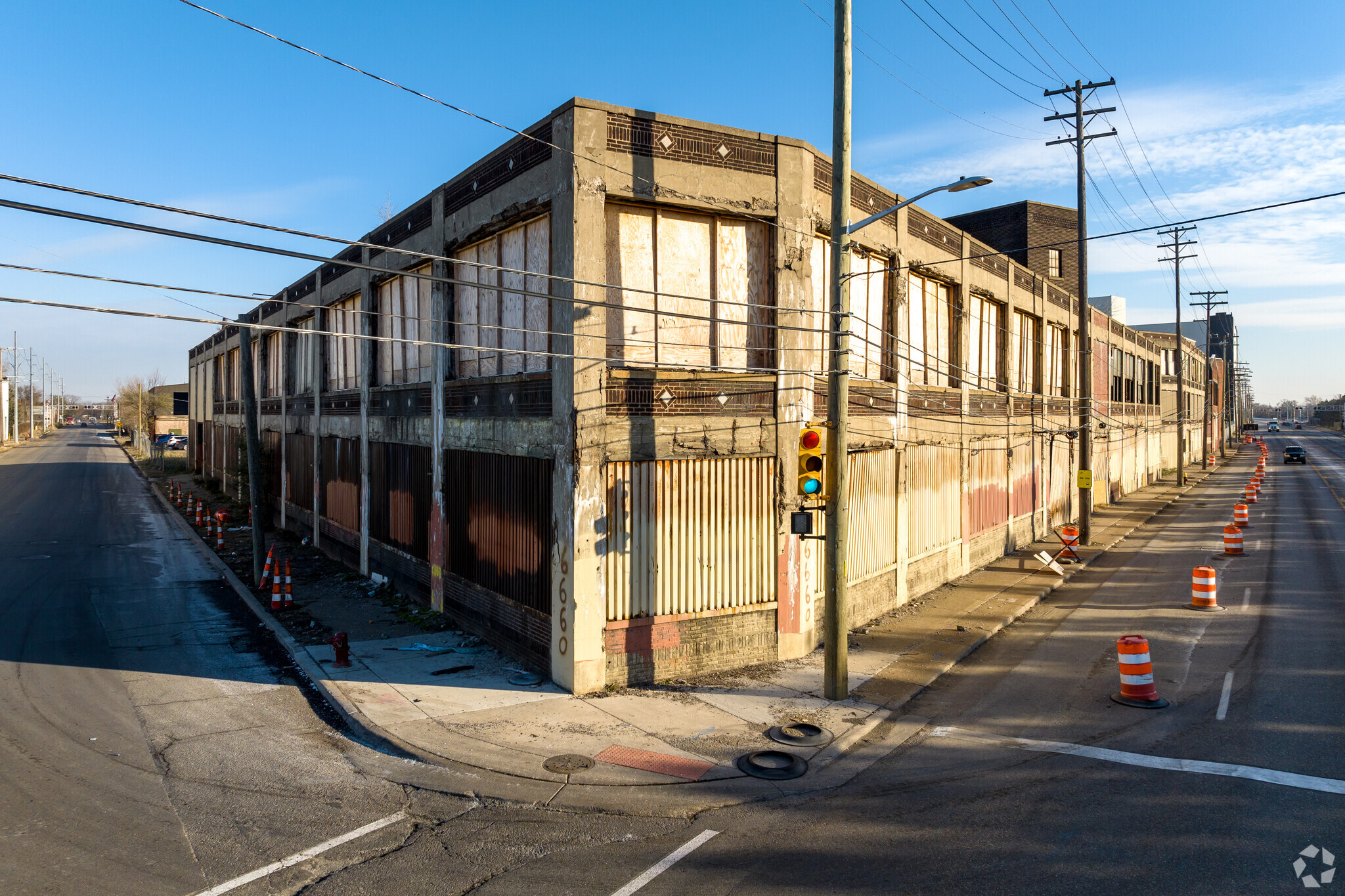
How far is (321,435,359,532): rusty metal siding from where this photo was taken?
20969mm

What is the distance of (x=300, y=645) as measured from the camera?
13.7 meters

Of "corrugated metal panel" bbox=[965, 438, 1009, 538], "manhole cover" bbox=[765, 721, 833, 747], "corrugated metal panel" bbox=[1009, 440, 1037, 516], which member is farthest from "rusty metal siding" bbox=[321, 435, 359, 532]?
"corrugated metal panel" bbox=[1009, 440, 1037, 516]

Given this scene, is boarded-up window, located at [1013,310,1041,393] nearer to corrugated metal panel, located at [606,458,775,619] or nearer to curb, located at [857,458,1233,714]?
curb, located at [857,458,1233,714]

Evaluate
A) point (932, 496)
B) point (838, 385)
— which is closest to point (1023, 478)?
point (932, 496)

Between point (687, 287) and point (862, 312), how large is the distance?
5542mm

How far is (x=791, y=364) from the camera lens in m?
13.0

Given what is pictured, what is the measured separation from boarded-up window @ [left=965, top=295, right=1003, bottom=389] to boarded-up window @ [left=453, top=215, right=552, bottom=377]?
1323 centimetres

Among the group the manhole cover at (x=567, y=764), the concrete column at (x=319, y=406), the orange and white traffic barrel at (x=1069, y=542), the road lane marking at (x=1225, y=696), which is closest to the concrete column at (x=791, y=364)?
the manhole cover at (x=567, y=764)

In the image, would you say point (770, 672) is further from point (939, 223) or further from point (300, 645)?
point (939, 223)

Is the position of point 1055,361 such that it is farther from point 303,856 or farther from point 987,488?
point 303,856

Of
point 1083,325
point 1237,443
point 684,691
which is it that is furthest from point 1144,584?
point 1237,443

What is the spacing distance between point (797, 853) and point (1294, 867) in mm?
4005

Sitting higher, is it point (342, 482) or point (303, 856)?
point (342, 482)

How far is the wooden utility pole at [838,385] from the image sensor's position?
10773mm
